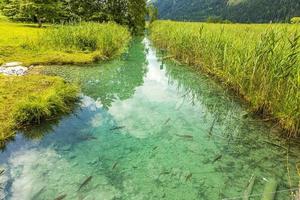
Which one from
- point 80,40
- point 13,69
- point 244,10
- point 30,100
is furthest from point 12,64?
point 244,10

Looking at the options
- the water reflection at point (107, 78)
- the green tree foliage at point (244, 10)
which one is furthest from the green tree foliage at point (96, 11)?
the green tree foliage at point (244, 10)

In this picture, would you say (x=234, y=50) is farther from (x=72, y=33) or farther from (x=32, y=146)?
(x=72, y=33)

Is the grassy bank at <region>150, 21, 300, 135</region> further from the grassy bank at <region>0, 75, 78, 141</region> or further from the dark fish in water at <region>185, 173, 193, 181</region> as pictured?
the grassy bank at <region>0, 75, 78, 141</region>

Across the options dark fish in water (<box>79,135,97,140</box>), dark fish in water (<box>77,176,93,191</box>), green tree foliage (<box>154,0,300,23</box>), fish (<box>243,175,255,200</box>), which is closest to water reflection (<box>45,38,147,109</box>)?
dark fish in water (<box>79,135,97,140</box>)

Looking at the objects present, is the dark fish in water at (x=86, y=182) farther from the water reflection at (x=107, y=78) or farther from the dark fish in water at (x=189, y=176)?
the water reflection at (x=107, y=78)

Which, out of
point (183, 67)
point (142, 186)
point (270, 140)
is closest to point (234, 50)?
point (270, 140)

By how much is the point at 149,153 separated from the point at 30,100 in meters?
2.67

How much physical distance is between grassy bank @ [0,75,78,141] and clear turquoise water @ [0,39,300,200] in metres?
0.26

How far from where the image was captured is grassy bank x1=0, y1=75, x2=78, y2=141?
18.6 feet

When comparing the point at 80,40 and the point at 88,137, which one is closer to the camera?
the point at 88,137

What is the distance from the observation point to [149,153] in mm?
5035

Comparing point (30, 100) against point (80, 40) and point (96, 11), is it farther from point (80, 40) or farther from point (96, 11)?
point (96, 11)

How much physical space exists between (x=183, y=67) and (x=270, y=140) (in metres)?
6.98

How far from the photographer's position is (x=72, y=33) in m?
14.0
